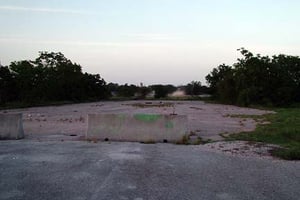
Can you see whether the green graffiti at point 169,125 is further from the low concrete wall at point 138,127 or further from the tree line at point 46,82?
the tree line at point 46,82

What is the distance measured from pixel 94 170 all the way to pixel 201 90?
330 ft

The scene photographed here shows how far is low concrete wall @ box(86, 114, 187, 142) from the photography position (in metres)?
13.2

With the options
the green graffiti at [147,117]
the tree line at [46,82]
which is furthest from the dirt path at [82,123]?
the tree line at [46,82]

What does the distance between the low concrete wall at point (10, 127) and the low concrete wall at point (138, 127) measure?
240 cm

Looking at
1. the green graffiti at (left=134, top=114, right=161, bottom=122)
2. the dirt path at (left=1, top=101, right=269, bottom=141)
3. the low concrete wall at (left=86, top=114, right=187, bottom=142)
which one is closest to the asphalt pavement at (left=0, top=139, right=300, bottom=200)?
the low concrete wall at (left=86, top=114, right=187, bottom=142)

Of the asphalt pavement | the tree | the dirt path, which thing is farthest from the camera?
the tree

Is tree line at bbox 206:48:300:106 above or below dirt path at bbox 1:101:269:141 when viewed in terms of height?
above

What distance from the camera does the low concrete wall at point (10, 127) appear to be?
13664 mm

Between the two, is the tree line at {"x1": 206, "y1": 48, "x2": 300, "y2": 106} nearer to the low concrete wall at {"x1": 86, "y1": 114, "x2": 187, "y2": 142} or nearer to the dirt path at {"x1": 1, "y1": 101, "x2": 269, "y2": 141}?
the dirt path at {"x1": 1, "y1": 101, "x2": 269, "y2": 141}

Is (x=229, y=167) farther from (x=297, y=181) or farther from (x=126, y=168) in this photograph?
(x=126, y=168)

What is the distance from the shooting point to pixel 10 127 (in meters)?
13.8

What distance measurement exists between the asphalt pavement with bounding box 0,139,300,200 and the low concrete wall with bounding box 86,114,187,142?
227cm

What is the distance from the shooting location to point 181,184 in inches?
273

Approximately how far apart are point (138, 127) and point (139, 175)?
5.82 meters
